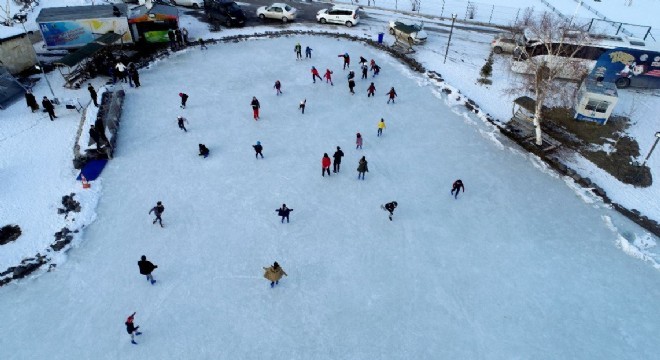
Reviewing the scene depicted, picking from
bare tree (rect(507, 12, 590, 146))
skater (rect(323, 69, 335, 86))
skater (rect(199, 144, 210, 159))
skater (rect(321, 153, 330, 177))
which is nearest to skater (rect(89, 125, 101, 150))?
skater (rect(199, 144, 210, 159))

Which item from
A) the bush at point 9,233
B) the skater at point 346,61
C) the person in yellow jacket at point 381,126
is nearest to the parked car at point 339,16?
the skater at point 346,61

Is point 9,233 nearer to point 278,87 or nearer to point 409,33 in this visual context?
point 278,87

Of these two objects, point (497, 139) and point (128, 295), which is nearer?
point (128, 295)

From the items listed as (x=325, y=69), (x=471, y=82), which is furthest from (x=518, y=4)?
(x=325, y=69)

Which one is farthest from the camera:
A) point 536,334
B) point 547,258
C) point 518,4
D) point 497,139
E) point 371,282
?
point 518,4

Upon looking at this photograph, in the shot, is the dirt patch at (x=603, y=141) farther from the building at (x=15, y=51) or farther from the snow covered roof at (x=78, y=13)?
the building at (x=15, y=51)

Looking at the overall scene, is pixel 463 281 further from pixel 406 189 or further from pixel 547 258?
pixel 406 189
